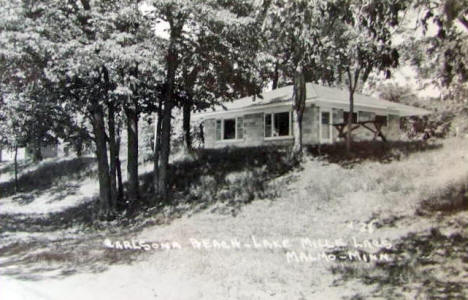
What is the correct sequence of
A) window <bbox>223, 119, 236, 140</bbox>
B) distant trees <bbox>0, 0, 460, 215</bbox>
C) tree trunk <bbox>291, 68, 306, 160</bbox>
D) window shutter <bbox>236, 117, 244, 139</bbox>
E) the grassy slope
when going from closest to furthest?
the grassy slope
distant trees <bbox>0, 0, 460, 215</bbox>
tree trunk <bbox>291, 68, 306, 160</bbox>
window shutter <bbox>236, 117, 244, 139</bbox>
window <bbox>223, 119, 236, 140</bbox>

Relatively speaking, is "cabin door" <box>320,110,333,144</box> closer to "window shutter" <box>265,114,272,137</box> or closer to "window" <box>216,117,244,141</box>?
"window shutter" <box>265,114,272,137</box>

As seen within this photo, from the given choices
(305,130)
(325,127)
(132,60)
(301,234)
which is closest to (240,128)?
(305,130)

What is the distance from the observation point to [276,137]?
2694 cm

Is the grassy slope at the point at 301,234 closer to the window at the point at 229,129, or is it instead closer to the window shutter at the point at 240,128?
the window shutter at the point at 240,128

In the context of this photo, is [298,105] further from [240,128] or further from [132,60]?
[240,128]

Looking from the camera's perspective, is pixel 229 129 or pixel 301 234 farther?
pixel 229 129

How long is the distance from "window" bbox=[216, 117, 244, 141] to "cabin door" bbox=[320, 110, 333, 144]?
5.79 m

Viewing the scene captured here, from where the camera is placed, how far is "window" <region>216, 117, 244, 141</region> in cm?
2975

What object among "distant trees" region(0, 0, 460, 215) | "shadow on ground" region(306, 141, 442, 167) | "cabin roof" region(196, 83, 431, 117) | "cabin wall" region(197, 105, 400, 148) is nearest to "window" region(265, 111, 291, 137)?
"cabin wall" region(197, 105, 400, 148)

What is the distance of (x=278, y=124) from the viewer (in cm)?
2719

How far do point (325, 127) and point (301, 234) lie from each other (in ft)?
49.9

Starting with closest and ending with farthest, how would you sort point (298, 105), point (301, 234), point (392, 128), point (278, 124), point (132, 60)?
point (301, 234)
point (132, 60)
point (298, 105)
point (278, 124)
point (392, 128)

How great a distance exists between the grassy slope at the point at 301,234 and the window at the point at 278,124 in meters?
8.91

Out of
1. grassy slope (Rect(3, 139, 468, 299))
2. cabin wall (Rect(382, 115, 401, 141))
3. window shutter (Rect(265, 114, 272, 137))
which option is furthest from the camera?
cabin wall (Rect(382, 115, 401, 141))
